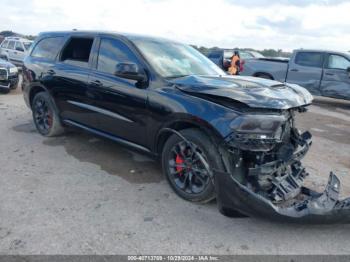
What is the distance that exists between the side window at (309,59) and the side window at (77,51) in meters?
8.71

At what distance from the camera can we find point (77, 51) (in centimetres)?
537

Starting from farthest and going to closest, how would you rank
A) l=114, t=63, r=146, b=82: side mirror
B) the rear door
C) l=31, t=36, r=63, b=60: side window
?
the rear door < l=31, t=36, r=63, b=60: side window < l=114, t=63, r=146, b=82: side mirror

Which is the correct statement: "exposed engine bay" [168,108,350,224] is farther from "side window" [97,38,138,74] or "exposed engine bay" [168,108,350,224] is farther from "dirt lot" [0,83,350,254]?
"side window" [97,38,138,74]

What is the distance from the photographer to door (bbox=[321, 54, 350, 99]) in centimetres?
1080

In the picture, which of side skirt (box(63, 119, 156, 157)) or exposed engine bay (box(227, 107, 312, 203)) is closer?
exposed engine bay (box(227, 107, 312, 203))

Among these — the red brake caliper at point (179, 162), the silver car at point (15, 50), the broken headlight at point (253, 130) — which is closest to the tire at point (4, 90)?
the silver car at point (15, 50)

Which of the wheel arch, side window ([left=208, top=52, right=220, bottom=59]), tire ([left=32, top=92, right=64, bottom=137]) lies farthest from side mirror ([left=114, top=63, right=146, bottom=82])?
side window ([left=208, top=52, right=220, bottom=59])

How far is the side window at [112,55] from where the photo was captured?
4469mm

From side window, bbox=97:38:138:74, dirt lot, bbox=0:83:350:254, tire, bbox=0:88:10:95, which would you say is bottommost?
dirt lot, bbox=0:83:350:254

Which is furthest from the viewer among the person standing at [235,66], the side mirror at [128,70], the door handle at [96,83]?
the person standing at [235,66]

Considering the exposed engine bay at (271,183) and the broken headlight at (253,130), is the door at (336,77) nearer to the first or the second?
the exposed engine bay at (271,183)

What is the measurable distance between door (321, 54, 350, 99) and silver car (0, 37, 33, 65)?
13380 mm

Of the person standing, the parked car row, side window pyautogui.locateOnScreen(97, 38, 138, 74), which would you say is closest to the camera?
side window pyautogui.locateOnScreen(97, 38, 138, 74)

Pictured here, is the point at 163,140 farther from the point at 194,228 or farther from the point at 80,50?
the point at 80,50
